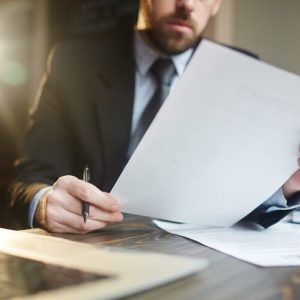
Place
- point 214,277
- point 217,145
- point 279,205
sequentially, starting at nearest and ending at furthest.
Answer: point 214,277 < point 217,145 < point 279,205

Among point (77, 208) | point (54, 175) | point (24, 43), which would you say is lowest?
point (54, 175)

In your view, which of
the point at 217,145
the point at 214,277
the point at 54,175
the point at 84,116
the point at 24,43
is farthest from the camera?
the point at 24,43

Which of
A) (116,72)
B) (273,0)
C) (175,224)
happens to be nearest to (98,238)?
(175,224)

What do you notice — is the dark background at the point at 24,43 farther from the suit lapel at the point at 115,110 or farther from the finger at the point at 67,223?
the finger at the point at 67,223

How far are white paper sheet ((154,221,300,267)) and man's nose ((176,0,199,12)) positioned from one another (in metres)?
0.59

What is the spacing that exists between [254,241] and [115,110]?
0.61 meters

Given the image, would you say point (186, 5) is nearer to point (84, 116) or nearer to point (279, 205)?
point (84, 116)

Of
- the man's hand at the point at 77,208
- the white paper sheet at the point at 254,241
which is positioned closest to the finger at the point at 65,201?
the man's hand at the point at 77,208

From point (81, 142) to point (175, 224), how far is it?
0.52 meters

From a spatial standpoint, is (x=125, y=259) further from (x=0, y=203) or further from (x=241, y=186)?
(x=0, y=203)

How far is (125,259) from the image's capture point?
34 cm

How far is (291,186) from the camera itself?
63 cm

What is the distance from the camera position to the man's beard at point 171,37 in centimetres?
108

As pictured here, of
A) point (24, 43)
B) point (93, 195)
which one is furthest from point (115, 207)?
point (24, 43)
